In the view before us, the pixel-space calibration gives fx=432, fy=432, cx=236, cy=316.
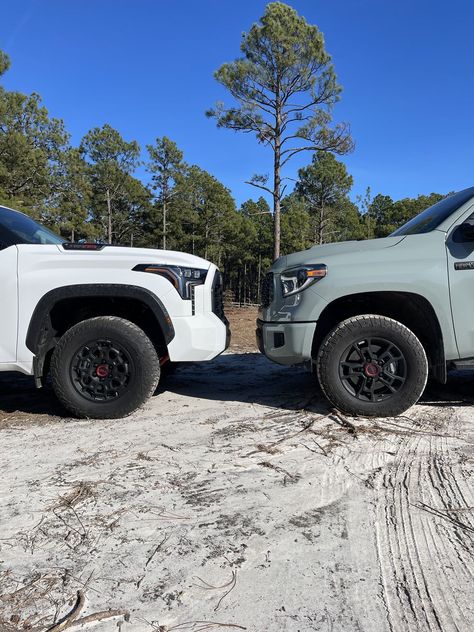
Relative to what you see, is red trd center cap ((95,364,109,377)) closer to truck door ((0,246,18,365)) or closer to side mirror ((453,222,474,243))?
A: truck door ((0,246,18,365))

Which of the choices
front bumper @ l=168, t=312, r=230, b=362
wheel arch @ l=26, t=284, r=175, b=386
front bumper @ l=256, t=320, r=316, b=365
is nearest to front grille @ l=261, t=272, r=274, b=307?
front bumper @ l=256, t=320, r=316, b=365

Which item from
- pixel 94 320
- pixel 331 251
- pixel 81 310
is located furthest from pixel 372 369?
pixel 81 310

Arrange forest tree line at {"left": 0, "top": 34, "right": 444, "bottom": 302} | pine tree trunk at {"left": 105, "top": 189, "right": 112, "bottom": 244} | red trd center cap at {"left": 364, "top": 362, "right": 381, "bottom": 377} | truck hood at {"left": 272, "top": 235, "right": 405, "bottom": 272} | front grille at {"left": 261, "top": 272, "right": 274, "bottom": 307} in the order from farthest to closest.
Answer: pine tree trunk at {"left": 105, "top": 189, "right": 112, "bottom": 244} < forest tree line at {"left": 0, "top": 34, "right": 444, "bottom": 302} < front grille at {"left": 261, "top": 272, "right": 274, "bottom": 307} < truck hood at {"left": 272, "top": 235, "right": 405, "bottom": 272} < red trd center cap at {"left": 364, "top": 362, "right": 381, "bottom": 377}

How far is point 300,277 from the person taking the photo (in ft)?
12.5

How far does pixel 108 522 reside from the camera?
7.29 feet

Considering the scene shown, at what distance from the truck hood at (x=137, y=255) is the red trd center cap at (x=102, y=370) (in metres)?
0.91

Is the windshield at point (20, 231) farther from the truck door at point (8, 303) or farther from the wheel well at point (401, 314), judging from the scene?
the wheel well at point (401, 314)

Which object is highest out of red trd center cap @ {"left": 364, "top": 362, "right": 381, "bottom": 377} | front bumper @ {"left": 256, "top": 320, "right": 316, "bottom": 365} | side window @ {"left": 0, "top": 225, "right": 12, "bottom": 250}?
side window @ {"left": 0, "top": 225, "right": 12, "bottom": 250}

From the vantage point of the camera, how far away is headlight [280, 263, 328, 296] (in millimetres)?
3764

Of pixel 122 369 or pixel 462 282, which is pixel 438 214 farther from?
pixel 122 369

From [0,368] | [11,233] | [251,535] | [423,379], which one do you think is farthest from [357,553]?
[11,233]

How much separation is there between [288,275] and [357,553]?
7.96 feet

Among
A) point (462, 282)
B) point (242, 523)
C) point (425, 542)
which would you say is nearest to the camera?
point (425, 542)

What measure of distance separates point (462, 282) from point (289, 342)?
60.2 inches
